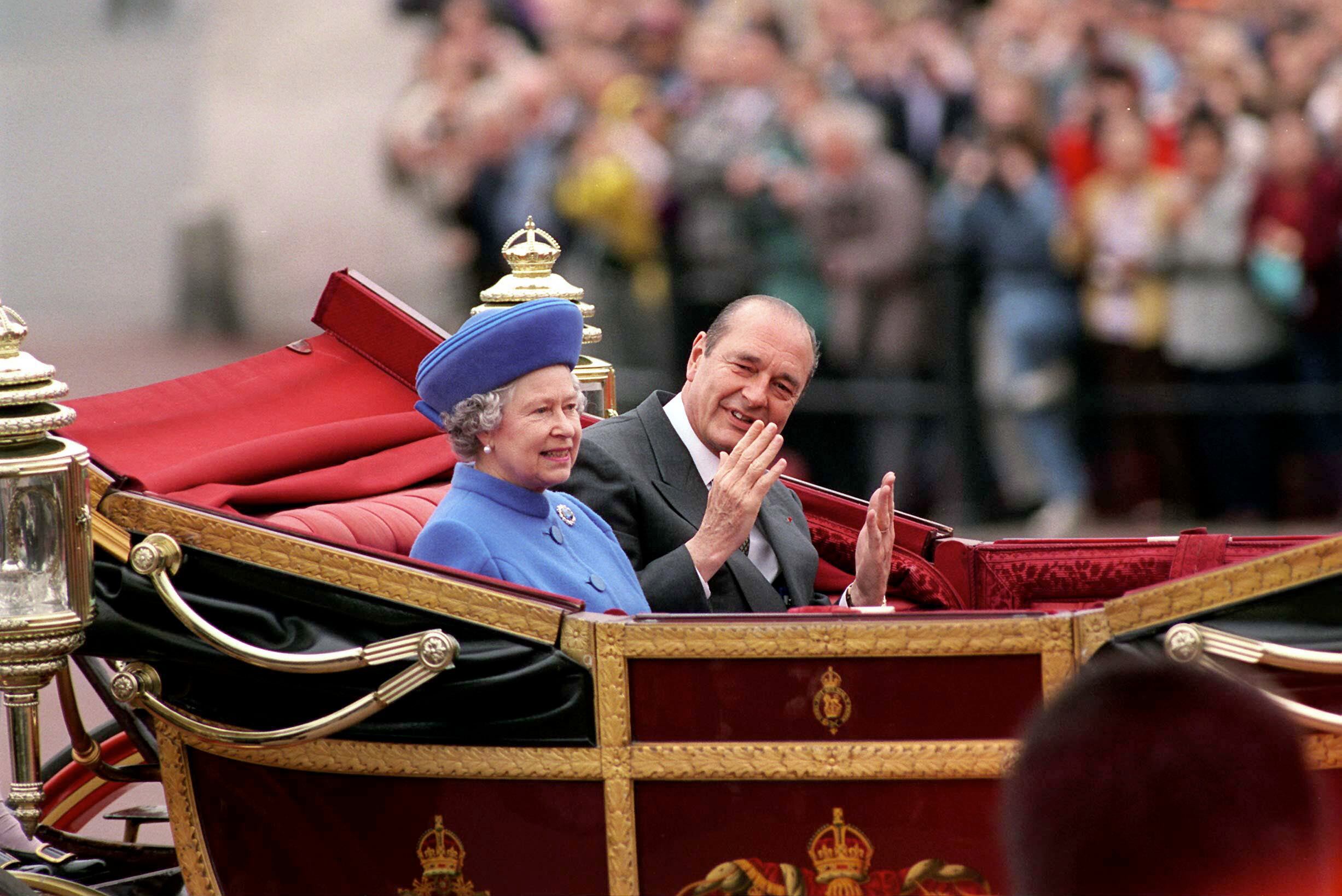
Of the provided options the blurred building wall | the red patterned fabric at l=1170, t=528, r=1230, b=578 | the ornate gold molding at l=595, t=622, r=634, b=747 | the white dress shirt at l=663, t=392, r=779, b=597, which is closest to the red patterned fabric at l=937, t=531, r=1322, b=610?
the red patterned fabric at l=1170, t=528, r=1230, b=578

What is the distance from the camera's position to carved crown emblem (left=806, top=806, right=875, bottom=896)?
2.44m

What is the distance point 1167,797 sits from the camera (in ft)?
2.98

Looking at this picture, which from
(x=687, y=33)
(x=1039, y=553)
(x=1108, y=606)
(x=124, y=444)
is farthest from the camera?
(x=687, y=33)

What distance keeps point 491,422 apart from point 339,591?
0.32 meters

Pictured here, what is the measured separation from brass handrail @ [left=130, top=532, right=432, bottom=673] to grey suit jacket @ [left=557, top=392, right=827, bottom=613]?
1.83 feet

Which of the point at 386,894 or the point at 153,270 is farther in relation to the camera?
the point at 153,270

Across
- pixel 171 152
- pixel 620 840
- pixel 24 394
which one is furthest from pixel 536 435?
pixel 171 152

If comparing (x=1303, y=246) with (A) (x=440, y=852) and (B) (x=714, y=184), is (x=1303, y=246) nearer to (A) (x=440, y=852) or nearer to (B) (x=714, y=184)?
(B) (x=714, y=184)

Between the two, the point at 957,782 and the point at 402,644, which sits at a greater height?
the point at 402,644

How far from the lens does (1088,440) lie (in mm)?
6773

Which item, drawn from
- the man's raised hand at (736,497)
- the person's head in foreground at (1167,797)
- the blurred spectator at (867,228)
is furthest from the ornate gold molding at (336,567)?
the blurred spectator at (867,228)

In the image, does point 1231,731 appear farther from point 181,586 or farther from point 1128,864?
point 181,586

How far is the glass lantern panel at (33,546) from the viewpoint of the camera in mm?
2486

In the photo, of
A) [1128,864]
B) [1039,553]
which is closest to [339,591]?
[1039,553]
